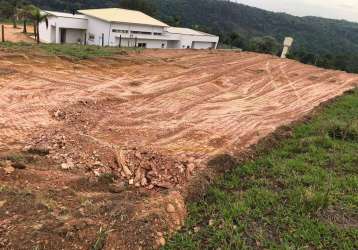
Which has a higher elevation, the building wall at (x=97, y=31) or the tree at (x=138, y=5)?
the tree at (x=138, y=5)

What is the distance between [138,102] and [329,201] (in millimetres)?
6471

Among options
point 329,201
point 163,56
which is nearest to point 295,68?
point 163,56

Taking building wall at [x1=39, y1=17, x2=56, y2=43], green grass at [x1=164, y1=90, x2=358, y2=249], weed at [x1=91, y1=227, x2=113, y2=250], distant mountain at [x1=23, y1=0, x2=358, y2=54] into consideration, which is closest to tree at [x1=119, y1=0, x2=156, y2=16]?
distant mountain at [x1=23, y1=0, x2=358, y2=54]

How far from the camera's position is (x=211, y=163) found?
685 cm

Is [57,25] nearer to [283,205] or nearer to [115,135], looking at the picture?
[115,135]

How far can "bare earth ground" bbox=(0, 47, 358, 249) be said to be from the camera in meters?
4.70

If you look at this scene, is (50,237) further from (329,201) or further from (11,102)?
(11,102)

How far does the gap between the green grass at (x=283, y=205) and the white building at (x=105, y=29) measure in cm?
2332

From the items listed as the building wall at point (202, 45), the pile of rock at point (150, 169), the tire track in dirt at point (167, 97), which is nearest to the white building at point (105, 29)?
the building wall at point (202, 45)

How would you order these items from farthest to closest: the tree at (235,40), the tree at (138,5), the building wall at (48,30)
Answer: the tree at (138,5) < the tree at (235,40) < the building wall at (48,30)

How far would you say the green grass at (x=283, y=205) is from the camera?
4.78 metres

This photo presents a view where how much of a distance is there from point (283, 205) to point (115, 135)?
13.1 feet

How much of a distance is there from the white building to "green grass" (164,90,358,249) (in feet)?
76.5

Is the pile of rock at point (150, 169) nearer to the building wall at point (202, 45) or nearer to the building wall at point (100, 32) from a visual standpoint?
the building wall at point (100, 32)
